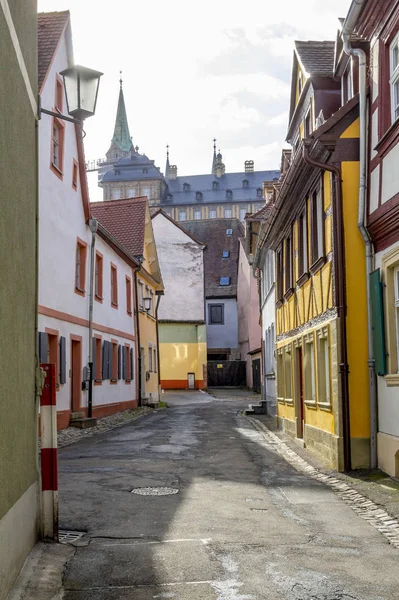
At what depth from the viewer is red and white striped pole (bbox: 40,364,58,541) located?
6.75 meters

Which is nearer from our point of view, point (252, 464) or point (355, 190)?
point (355, 190)

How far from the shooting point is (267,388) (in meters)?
28.1

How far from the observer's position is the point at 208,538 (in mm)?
6926

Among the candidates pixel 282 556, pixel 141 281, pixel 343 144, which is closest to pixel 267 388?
pixel 141 281

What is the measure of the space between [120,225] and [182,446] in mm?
19667

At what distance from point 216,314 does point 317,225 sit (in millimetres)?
46161

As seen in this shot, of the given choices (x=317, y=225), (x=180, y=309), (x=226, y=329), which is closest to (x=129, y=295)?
(x=317, y=225)

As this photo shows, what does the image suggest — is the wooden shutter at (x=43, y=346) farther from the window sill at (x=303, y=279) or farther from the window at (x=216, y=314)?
the window at (x=216, y=314)

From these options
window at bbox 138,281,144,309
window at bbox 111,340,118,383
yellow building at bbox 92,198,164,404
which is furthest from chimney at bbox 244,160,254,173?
window at bbox 111,340,118,383

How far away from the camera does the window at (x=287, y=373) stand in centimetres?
1884

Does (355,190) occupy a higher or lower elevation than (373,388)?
higher

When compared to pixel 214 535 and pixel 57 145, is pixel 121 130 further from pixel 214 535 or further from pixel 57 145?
pixel 214 535

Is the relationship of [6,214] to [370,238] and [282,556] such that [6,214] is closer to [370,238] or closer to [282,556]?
[282,556]

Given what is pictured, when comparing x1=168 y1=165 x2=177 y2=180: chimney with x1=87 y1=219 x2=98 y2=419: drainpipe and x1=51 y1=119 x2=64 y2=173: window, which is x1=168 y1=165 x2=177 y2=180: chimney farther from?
x1=51 y1=119 x2=64 y2=173: window
